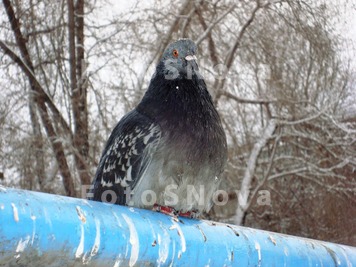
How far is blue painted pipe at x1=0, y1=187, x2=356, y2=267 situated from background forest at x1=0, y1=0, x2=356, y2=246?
5617mm

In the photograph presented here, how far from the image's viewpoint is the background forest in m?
7.18

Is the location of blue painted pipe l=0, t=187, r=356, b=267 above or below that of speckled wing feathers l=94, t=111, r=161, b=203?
below

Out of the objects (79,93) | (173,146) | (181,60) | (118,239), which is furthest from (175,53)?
(79,93)

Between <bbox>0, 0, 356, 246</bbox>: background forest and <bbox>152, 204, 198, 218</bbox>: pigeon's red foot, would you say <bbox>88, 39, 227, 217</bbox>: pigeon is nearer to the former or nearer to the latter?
<bbox>152, 204, 198, 218</bbox>: pigeon's red foot

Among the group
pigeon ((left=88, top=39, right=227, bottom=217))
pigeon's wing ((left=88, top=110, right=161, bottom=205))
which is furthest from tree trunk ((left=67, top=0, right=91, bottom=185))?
pigeon ((left=88, top=39, right=227, bottom=217))

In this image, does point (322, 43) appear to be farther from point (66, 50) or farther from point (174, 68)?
point (174, 68)

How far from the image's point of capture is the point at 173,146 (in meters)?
2.53

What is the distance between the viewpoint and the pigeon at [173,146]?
2543mm

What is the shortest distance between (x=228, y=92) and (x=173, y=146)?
561 centimetres

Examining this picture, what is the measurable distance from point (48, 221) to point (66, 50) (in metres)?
7.20

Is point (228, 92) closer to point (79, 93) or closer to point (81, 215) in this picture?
point (79, 93)

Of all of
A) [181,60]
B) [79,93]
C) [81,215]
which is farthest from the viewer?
[79,93]

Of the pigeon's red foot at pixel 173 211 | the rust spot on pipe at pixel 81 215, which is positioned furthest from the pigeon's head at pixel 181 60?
the rust spot on pipe at pixel 81 215

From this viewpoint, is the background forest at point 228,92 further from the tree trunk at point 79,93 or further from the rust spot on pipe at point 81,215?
the rust spot on pipe at point 81,215
